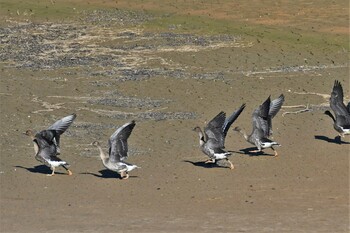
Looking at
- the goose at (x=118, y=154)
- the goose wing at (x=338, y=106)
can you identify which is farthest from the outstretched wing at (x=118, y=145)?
the goose wing at (x=338, y=106)

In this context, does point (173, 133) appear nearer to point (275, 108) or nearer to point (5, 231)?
point (275, 108)

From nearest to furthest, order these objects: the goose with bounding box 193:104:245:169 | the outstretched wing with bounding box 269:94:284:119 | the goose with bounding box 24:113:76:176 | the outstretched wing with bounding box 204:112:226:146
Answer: the goose with bounding box 24:113:76:176 < the goose with bounding box 193:104:245:169 < the outstretched wing with bounding box 204:112:226:146 < the outstretched wing with bounding box 269:94:284:119

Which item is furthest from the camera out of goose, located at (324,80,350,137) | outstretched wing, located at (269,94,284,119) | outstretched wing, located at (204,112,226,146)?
goose, located at (324,80,350,137)

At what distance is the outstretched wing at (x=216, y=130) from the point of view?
20109 mm

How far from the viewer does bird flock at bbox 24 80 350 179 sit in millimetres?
19156

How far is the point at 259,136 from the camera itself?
2111cm

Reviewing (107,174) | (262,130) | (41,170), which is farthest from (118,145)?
(262,130)

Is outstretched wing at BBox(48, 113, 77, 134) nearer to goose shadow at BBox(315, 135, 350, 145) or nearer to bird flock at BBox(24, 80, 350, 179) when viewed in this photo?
bird flock at BBox(24, 80, 350, 179)

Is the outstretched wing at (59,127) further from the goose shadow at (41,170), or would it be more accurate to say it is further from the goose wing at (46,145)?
the goose shadow at (41,170)

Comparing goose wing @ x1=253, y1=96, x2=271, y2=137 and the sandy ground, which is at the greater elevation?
goose wing @ x1=253, y1=96, x2=271, y2=137

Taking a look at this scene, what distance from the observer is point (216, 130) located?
20203 mm

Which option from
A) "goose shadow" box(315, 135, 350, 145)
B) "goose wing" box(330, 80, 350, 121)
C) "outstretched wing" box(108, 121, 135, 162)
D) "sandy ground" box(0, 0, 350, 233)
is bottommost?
"goose shadow" box(315, 135, 350, 145)

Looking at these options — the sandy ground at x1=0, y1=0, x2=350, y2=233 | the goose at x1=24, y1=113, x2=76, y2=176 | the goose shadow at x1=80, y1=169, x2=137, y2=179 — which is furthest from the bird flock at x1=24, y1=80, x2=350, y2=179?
the sandy ground at x1=0, y1=0, x2=350, y2=233

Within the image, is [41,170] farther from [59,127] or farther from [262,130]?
[262,130]
